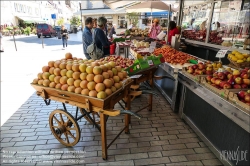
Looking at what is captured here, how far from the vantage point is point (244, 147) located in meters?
2.04

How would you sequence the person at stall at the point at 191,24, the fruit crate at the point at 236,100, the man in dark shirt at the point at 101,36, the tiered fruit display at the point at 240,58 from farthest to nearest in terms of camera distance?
the person at stall at the point at 191,24
the man in dark shirt at the point at 101,36
the tiered fruit display at the point at 240,58
the fruit crate at the point at 236,100

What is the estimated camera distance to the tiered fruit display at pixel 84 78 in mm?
2176

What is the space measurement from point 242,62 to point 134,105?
2.36 m

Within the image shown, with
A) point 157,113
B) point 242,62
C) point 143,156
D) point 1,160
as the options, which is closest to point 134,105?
point 157,113

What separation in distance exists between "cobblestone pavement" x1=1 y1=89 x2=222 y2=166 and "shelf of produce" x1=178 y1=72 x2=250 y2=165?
0.21 metres

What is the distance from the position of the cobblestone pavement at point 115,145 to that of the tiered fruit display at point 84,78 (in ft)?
3.37

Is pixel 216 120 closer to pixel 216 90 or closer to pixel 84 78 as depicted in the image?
pixel 216 90

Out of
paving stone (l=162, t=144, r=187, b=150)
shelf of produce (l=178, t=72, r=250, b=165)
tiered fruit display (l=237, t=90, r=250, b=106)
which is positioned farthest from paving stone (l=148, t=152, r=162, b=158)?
tiered fruit display (l=237, t=90, r=250, b=106)

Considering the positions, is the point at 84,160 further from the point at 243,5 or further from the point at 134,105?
the point at 243,5

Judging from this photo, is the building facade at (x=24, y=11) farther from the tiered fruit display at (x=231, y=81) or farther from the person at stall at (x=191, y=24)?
the tiered fruit display at (x=231, y=81)

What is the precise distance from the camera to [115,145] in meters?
2.83

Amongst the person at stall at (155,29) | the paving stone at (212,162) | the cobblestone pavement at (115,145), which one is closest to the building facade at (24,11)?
the person at stall at (155,29)

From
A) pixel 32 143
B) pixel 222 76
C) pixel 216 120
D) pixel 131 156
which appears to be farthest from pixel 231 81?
pixel 32 143

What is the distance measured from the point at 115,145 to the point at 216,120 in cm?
156
